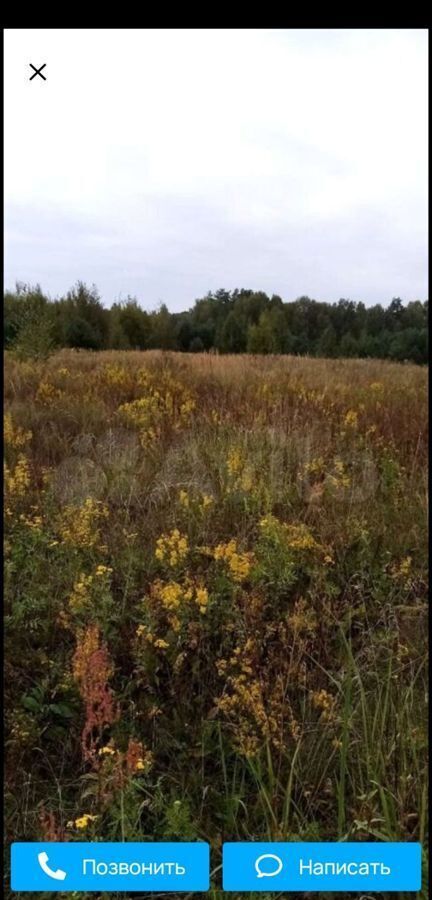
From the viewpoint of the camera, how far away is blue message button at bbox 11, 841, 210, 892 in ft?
4.42

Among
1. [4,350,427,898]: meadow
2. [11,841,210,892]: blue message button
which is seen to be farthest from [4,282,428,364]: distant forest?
[11,841,210,892]: blue message button

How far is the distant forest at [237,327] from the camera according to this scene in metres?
12.1

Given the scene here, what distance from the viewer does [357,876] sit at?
4.45 feet

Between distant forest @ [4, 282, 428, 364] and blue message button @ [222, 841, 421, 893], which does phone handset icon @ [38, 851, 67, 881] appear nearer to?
blue message button @ [222, 841, 421, 893]

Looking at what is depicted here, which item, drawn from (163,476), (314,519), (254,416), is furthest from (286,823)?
(254,416)

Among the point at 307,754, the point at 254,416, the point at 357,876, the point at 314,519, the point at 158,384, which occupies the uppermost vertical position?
the point at 158,384

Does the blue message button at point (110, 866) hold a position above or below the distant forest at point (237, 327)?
below

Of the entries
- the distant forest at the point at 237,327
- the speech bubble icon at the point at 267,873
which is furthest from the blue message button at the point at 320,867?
the distant forest at the point at 237,327

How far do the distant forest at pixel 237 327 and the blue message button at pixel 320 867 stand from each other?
31.3ft

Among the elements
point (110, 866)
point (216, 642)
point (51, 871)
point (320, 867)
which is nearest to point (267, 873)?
point (320, 867)

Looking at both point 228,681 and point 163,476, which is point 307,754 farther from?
point 163,476

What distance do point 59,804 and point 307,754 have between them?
0.76 metres

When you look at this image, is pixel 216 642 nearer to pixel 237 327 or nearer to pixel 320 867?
pixel 320 867

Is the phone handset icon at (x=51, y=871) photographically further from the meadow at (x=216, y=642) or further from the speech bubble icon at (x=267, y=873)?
the speech bubble icon at (x=267, y=873)
